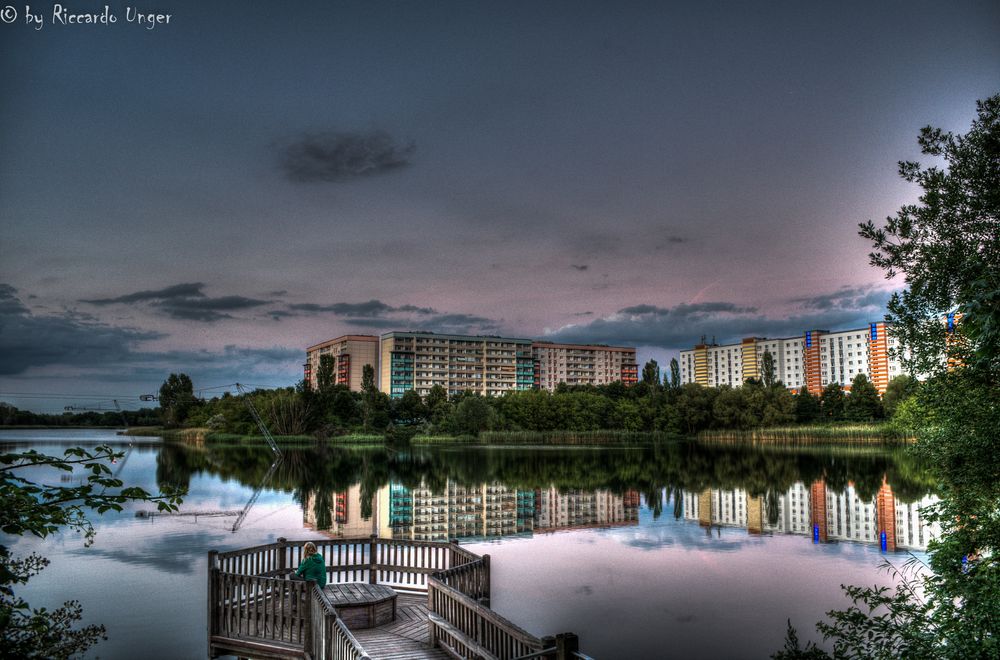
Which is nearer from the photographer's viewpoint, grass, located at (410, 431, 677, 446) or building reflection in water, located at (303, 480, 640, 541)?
building reflection in water, located at (303, 480, 640, 541)

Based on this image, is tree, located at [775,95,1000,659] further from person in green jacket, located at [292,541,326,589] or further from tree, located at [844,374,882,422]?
tree, located at [844,374,882,422]

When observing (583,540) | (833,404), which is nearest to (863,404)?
(833,404)

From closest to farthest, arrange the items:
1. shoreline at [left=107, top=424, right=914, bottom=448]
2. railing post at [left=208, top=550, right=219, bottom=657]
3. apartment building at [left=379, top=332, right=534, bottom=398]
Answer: railing post at [left=208, top=550, right=219, bottom=657], shoreline at [left=107, top=424, right=914, bottom=448], apartment building at [left=379, top=332, right=534, bottom=398]

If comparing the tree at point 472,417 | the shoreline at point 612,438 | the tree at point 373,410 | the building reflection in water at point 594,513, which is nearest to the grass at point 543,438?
the shoreline at point 612,438

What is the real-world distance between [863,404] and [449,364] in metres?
110

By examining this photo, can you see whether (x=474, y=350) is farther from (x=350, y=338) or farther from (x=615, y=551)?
(x=615, y=551)

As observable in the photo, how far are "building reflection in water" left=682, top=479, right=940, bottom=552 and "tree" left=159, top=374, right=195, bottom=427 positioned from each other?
138 meters

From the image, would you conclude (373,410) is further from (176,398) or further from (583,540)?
(583,540)

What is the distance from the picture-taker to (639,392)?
142m

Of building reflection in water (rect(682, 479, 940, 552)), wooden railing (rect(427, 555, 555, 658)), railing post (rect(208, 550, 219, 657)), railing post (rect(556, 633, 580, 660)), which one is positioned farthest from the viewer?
building reflection in water (rect(682, 479, 940, 552))

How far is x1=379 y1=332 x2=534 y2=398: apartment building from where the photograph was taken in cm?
18588

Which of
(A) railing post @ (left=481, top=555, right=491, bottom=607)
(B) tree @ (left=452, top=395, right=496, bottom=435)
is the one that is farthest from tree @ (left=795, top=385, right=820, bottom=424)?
(A) railing post @ (left=481, top=555, right=491, bottom=607)

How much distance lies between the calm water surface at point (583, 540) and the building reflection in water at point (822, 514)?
157 mm

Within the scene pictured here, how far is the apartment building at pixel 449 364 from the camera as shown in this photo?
18588 centimetres
